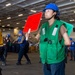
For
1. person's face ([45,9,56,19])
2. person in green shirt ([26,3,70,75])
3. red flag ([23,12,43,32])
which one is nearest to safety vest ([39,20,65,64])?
person in green shirt ([26,3,70,75])

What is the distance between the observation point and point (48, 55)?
2.54 m

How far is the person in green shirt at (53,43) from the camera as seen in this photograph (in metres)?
2.50

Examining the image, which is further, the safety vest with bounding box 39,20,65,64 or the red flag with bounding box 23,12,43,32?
the safety vest with bounding box 39,20,65,64

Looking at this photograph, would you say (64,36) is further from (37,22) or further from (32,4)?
(32,4)

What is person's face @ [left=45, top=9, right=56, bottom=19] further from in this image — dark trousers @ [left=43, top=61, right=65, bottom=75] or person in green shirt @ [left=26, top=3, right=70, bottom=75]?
dark trousers @ [left=43, top=61, right=65, bottom=75]

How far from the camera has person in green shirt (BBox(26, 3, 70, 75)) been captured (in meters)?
2.50

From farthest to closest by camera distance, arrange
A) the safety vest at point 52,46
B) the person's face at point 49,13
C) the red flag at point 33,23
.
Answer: the person's face at point 49,13 < the safety vest at point 52,46 < the red flag at point 33,23

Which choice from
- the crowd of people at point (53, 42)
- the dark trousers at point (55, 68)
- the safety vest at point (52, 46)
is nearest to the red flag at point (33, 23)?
the crowd of people at point (53, 42)

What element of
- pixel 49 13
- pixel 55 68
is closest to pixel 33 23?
pixel 49 13

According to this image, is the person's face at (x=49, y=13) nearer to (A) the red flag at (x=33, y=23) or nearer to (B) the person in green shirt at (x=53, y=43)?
(B) the person in green shirt at (x=53, y=43)

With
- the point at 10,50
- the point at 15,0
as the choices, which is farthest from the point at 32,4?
the point at 10,50

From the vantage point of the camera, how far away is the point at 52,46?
8.19 ft

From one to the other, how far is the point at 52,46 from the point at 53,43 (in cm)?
4

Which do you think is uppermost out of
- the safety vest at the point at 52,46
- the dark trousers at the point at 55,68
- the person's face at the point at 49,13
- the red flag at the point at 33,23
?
the person's face at the point at 49,13
